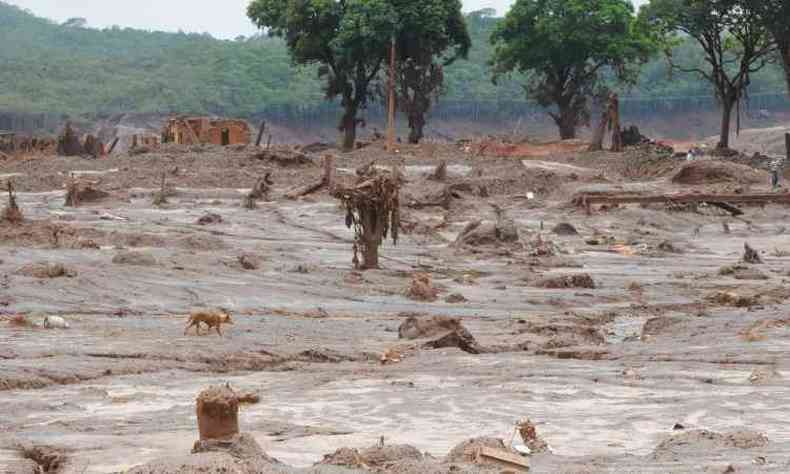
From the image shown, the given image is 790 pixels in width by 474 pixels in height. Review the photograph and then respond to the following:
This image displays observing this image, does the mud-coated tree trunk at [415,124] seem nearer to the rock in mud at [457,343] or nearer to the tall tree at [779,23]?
the tall tree at [779,23]

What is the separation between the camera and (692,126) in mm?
88125

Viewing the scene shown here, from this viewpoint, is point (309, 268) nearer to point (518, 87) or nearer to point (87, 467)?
point (87, 467)

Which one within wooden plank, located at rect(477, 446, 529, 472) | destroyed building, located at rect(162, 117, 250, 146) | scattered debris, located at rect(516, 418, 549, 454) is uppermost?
wooden plank, located at rect(477, 446, 529, 472)

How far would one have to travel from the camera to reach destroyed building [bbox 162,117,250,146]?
50312mm

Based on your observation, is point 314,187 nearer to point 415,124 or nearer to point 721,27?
point 721,27

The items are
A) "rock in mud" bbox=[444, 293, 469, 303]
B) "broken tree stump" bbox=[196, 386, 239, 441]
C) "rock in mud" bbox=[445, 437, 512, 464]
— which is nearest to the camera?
"rock in mud" bbox=[445, 437, 512, 464]

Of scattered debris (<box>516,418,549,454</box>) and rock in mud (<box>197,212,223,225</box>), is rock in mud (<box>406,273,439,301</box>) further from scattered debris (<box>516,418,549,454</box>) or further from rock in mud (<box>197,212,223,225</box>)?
rock in mud (<box>197,212,223,225</box>)

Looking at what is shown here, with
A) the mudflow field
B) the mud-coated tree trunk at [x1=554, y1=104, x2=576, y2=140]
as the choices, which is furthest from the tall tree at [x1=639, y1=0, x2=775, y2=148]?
the mudflow field

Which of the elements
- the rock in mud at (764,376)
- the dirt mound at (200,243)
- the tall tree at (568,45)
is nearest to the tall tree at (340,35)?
the tall tree at (568,45)

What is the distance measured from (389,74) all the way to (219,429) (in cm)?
4542

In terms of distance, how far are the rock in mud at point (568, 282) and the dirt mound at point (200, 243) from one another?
5029 millimetres

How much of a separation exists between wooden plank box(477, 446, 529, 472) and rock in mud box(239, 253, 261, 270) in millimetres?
11821

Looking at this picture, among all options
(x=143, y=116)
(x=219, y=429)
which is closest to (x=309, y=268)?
(x=219, y=429)

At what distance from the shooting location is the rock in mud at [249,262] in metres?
17.6
